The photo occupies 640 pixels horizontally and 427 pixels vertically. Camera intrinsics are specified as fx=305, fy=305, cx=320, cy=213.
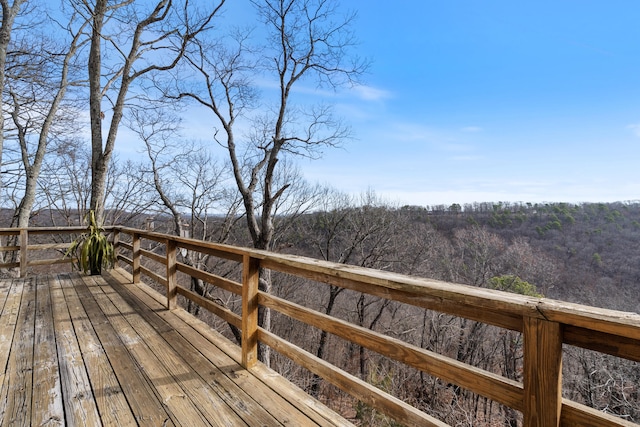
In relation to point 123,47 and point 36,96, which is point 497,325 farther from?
point 36,96

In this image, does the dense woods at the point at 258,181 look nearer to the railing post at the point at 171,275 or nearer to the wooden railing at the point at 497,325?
the railing post at the point at 171,275

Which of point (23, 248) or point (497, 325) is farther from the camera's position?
point (23, 248)

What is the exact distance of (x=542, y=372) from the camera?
93 cm

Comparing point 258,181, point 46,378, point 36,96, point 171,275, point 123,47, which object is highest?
point 123,47

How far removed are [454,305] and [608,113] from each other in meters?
19.3

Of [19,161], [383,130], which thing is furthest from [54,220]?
[383,130]

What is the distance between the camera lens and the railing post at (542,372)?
0.89 meters

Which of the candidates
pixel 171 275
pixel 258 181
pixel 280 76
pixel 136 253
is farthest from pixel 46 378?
pixel 280 76

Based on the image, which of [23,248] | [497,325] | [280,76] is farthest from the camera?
[280,76]

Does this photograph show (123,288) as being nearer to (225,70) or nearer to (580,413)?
(580,413)

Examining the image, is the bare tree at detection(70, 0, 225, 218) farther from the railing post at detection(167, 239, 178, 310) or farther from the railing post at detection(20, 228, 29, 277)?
the railing post at detection(167, 239, 178, 310)

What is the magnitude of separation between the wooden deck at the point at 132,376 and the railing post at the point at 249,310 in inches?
4.0

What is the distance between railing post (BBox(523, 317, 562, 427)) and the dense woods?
7.21m

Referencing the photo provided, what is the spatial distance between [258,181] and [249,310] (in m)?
9.10
